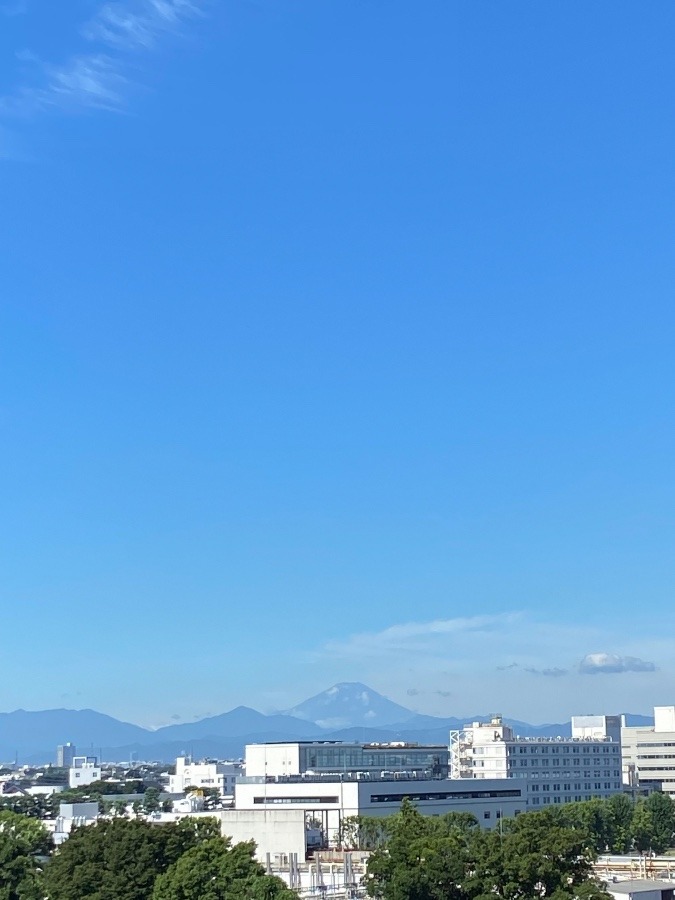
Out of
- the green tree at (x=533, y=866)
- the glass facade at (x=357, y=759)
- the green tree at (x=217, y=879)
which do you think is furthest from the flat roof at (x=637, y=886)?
the glass facade at (x=357, y=759)

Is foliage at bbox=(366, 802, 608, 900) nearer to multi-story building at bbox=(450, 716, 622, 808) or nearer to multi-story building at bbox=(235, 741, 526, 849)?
multi-story building at bbox=(235, 741, 526, 849)

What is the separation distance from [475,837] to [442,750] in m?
55.0

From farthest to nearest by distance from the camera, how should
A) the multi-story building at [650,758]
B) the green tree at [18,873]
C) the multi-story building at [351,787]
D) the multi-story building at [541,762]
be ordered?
the multi-story building at [650,758]
the multi-story building at [541,762]
the multi-story building at [351,787]
the green tree at [18,873]

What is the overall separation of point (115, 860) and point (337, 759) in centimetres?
4749

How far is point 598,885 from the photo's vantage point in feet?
118

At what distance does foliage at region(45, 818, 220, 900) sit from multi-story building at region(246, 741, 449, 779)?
43202mm

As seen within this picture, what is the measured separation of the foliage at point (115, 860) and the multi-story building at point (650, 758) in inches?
3477

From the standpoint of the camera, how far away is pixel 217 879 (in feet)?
123

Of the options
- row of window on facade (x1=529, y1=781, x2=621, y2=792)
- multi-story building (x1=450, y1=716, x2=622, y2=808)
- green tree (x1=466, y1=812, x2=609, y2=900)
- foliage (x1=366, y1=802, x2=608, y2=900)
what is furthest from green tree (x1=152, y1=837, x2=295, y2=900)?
row of window on facade (x1=529, y1=781, x2=621, y2=792)

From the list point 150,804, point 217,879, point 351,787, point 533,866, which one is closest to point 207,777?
point 150,804

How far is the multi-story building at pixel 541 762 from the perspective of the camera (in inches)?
4176

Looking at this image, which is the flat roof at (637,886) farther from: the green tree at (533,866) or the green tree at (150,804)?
the green tree at (150,804)

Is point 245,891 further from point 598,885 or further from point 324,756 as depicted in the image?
point 324,756

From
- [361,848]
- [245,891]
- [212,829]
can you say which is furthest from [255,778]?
[245,891]
